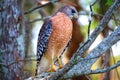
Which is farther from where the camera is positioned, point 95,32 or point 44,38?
point 44,38

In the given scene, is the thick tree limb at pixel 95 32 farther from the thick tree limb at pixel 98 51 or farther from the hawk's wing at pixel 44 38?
the hawk's wing at pixel 44 38

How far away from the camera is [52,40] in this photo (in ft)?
19.9

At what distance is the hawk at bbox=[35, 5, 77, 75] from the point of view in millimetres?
5977

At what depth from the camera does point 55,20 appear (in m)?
6.05

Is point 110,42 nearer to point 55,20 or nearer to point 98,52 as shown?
point 98,52

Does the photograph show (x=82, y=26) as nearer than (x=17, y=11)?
No

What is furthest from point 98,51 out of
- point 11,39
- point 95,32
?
point 11,39

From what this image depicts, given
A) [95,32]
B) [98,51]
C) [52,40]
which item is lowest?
[98,51]

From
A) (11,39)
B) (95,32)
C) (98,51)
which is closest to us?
(95,32)

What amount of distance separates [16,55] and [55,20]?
25.6 inches

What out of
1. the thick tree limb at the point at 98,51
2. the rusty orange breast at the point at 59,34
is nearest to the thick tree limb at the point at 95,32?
the thick tree limb at the point at 98,51

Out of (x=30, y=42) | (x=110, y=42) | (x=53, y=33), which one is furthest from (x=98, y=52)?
(x=30, y=42)

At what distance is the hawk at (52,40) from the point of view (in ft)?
19.6

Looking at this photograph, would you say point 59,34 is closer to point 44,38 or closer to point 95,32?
point 44,38
